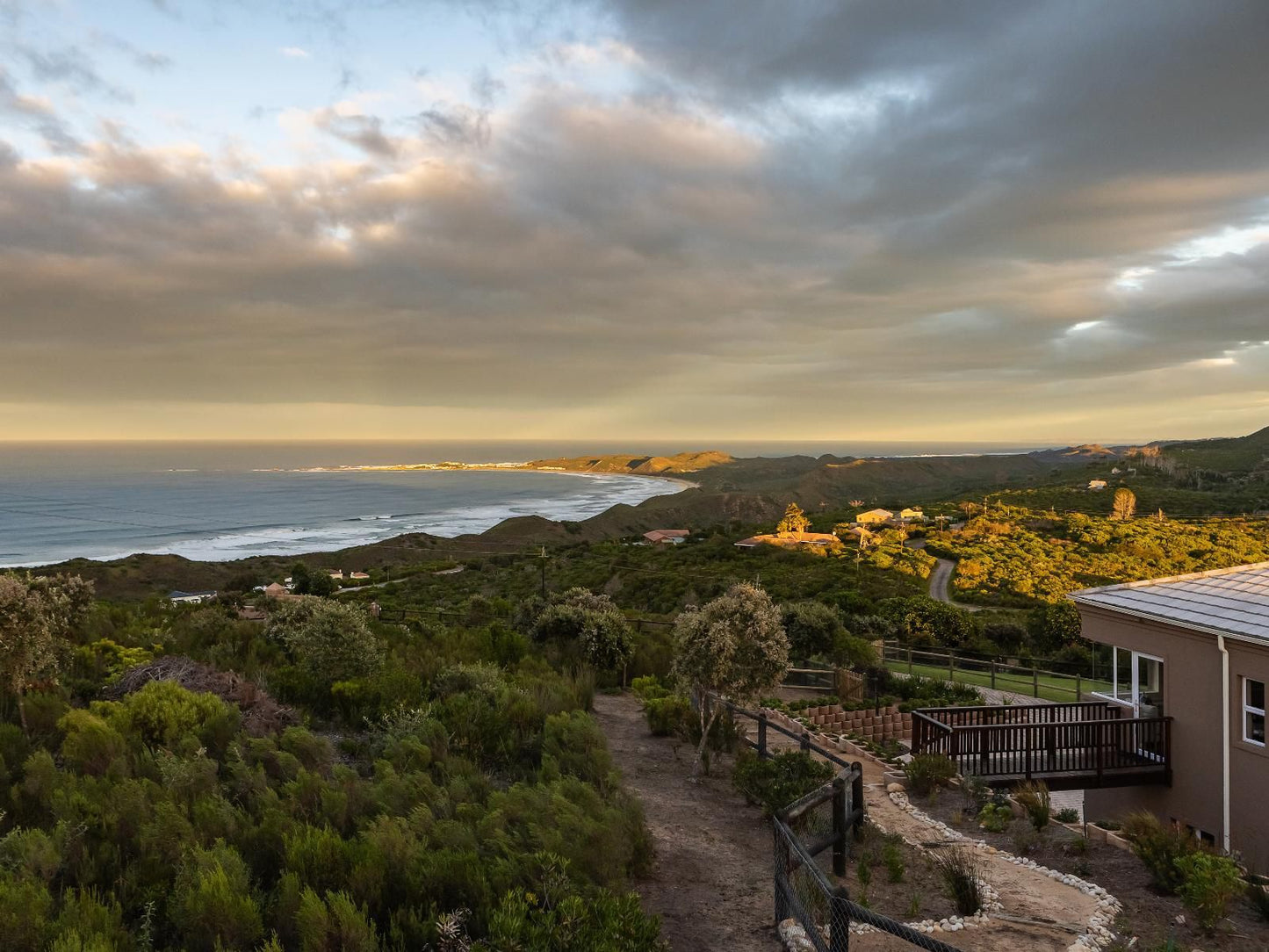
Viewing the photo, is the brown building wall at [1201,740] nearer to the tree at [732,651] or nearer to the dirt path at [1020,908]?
the dirt path at [1020,908]

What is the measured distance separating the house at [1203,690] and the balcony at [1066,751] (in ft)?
0.62

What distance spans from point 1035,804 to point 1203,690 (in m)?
3.13

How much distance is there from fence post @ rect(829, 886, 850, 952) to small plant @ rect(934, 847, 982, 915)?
7.89 feet

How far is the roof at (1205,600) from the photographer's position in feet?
31.4

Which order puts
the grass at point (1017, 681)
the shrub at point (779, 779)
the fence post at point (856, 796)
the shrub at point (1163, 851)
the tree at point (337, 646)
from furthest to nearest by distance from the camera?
the grass at point (1017, 681)
the tree at point (337, 646)
the shrub at point (779, 779)
the fence post at point (856, 796)
the shrub at point (1163, 851)

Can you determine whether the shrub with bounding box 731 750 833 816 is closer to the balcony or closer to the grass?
the balcony

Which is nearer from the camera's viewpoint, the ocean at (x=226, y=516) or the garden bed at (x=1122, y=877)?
the garden bed at (x=1122, y=877)

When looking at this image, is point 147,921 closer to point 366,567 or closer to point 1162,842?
point 1162,842

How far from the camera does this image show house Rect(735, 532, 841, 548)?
61500mm

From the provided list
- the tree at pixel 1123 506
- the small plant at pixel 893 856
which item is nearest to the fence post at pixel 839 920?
the small plant at pixel 893 856

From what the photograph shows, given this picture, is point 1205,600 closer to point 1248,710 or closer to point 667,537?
point 1248,710

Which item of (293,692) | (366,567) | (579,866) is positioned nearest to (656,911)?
(579,866)

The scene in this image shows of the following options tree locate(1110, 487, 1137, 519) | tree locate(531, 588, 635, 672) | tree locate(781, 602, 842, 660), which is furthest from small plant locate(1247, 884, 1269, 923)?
tree locate(1110, 487, 1137, 519)

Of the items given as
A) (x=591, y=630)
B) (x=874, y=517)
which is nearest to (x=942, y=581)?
(x=874, y=517)
